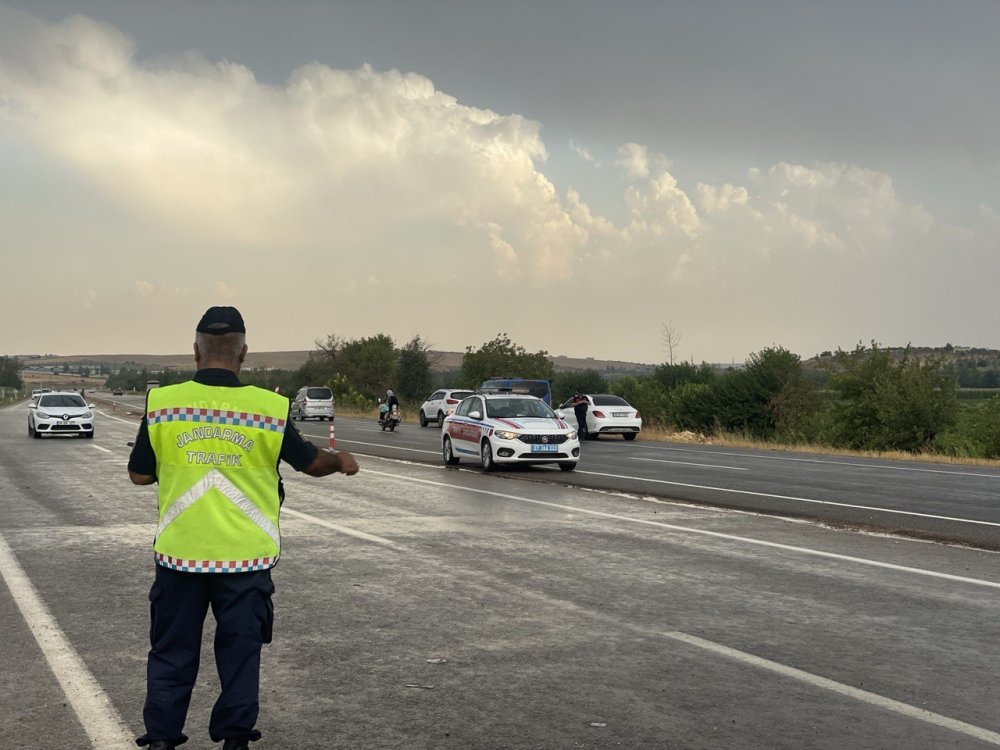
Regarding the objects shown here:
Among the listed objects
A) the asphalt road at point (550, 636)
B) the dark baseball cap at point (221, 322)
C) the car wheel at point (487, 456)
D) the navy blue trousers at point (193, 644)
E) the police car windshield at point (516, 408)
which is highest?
the dark baseball cap at point (221, 322)

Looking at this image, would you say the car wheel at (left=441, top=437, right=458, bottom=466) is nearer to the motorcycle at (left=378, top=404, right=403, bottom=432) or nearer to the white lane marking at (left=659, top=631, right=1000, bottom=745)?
the white lane marking at (left=659, top=631, right=1000, bottom=745)

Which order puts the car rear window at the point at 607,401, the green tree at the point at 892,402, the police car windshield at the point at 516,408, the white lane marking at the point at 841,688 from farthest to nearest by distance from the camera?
1. the green tree at the point at 892,402
2. the car rear window at the point at 607,401
3. the police car windshield at the point at 516,408
4. the white lane marking at the point at 841,688

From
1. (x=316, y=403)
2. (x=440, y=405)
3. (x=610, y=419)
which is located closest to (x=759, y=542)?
(x=610, y=419)

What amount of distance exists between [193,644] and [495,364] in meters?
85.1

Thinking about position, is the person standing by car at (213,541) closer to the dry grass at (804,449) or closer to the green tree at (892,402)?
the dry grass at (804,449)

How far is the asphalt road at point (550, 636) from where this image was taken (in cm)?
522

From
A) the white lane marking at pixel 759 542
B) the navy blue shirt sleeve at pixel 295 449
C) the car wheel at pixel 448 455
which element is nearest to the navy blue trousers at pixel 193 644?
the navy blue shirt sleeve at pixel 295 449

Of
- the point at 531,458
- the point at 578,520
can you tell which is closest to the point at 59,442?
the point at 531,458

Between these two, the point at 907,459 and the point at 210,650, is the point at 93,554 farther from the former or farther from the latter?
the point at 907,459

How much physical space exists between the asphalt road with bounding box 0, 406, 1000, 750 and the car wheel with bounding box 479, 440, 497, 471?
299 inches

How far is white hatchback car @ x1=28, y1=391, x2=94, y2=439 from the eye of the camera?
3334cm

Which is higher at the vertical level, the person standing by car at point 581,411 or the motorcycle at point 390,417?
the person standing by car at point 581,411

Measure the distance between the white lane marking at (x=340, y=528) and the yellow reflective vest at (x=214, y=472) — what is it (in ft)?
22.9

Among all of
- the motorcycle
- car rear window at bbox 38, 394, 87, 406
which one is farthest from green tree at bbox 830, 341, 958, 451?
car rear window at bbox 38, 394, 87, 406
